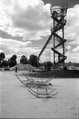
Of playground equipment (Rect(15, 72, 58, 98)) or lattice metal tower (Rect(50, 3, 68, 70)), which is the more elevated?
lattice metal tower (Rect(50, 3, 68, 70))

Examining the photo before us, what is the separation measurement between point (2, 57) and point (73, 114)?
85794 millimetres

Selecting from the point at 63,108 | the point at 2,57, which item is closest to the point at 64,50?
the point at 63,108

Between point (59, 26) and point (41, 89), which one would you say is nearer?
point (41, 89)

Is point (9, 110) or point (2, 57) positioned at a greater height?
point (2, 57)

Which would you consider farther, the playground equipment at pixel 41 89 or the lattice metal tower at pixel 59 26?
the lattice metal tower at pixel 59 26

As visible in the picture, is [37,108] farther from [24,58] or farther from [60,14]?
[24,58]

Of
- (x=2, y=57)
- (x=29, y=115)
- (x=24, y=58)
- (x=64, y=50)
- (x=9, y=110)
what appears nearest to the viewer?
(x=29, y=115)

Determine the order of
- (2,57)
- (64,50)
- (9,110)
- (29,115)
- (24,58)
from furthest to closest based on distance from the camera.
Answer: (24,58) → (2,57) → (64,50) → (9,110) → (29,115)

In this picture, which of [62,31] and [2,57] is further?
[2,57]

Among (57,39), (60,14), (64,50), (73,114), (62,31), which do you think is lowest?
(73,114)

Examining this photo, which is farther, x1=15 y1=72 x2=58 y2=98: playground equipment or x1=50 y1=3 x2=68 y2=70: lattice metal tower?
x1=50 y1=3 x2=68 y2=70: lattice metal tower

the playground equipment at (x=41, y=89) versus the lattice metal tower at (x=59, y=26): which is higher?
the lattice metal tower at (x=59, y=26)

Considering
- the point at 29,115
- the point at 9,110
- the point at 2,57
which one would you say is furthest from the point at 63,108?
the point at 2,57

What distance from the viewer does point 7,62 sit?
88.8 metres
